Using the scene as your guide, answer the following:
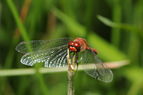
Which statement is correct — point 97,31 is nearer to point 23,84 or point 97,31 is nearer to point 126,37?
point 126,37

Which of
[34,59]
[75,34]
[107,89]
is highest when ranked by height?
[75,34]

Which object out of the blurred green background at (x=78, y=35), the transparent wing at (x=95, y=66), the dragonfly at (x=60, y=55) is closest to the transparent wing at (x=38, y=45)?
the dragonfly at (x=60, y=55)

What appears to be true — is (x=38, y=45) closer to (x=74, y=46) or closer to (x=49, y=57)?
(x=49, y=57)

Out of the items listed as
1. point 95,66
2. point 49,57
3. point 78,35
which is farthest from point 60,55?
point 78,35

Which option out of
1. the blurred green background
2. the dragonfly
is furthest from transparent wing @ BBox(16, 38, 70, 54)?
the blurred green background

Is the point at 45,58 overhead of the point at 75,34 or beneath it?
beneath

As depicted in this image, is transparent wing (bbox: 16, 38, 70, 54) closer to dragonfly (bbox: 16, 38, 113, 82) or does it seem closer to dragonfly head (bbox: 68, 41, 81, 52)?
dragonfly (bbox: 16, 38, 113, 82)

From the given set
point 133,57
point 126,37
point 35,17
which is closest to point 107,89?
point 133,57
